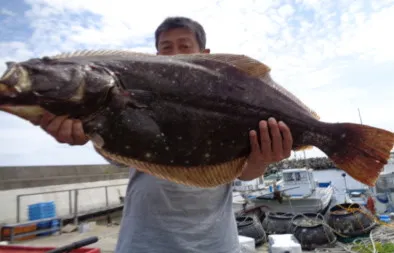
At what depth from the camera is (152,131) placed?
2.37 metres

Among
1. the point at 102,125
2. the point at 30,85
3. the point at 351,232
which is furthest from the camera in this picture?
the point at 351,232

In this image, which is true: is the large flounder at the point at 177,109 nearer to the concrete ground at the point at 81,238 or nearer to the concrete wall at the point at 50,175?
the concrete ground at the point at 81,238

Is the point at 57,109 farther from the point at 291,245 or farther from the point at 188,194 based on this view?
the point at 291,245

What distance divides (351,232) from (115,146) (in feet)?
40.5

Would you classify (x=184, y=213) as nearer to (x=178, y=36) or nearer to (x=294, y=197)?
(x=178, y=36)

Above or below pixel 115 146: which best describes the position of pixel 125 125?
above

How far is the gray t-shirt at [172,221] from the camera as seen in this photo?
2.68 m

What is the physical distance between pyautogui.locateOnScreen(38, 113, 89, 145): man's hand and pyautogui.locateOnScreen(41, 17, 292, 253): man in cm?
89

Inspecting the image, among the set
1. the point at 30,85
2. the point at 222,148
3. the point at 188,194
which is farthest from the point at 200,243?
the point at 30,85

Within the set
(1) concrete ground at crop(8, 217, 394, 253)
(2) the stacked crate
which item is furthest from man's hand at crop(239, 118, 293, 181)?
(2) the stacked crate

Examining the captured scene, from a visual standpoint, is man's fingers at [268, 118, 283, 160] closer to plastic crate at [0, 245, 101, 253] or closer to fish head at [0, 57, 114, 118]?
fish head at [0, 57, 114, 118]

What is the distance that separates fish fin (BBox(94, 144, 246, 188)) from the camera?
7.80ft

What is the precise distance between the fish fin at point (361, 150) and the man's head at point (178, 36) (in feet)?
5.32

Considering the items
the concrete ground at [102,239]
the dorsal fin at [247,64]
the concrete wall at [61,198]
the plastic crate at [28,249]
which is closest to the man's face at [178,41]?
the dorsal fin at [247,64]
